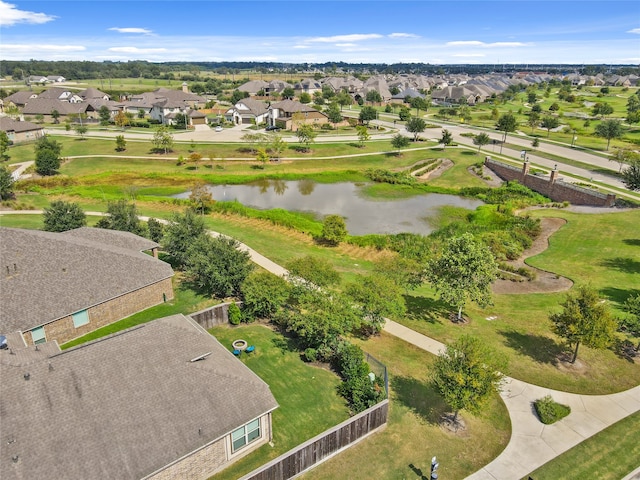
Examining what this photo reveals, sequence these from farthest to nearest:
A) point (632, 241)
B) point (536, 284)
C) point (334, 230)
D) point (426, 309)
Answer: point (334, 230) → point (632, 241) → point (536, 284) → point (426, 309)

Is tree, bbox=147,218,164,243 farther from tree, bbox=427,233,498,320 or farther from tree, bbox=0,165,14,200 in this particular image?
tree, bbox=0,165,14,200

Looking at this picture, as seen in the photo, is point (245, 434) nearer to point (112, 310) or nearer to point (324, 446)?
point (324, 446)

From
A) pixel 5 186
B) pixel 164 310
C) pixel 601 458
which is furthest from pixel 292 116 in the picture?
pixel 601 458

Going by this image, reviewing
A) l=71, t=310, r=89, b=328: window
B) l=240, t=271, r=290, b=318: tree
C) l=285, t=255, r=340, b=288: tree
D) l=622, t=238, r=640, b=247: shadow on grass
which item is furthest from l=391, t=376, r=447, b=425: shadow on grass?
l=622, t=238, r=640, b=247: shadow on grass

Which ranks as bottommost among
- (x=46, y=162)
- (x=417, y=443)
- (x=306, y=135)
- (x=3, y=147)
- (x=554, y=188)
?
(x=417, y=443)

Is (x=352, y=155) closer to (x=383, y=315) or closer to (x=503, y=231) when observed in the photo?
(x=503, y=231)
